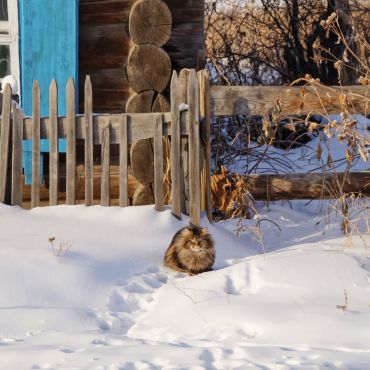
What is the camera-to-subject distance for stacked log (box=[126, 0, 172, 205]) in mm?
7504

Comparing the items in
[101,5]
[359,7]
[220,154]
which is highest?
[359,7]

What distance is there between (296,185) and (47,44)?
2742 mm

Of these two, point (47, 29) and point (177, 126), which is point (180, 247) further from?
point (47, 29)

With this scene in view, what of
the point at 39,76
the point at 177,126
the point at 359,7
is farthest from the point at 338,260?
the point at 359,7

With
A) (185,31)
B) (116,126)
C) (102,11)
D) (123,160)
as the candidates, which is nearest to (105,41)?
(102,11)

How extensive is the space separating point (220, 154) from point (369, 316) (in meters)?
4.98

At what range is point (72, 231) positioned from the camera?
640cm

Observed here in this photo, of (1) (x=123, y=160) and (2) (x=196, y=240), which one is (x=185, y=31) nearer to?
(1) (x=123, y=160)

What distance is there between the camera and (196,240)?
5871 millimetres

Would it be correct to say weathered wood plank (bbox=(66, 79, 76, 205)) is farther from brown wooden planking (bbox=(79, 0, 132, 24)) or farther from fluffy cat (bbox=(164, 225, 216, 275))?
fluffy cat (bbox=(164, 225, 216, 275))

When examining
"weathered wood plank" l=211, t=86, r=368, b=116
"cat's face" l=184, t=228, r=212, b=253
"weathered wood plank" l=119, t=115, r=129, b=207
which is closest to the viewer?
"cat's face" l=184, t=228, r=212, b=253

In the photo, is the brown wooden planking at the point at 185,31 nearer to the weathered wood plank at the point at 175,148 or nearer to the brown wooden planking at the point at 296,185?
the weathered wood plank at the point at 175,148

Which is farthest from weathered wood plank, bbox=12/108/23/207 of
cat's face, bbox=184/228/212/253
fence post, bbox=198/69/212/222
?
cat's face, bbox=184/228/212/253

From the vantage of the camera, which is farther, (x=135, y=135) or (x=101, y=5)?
(x=101, y=5)
